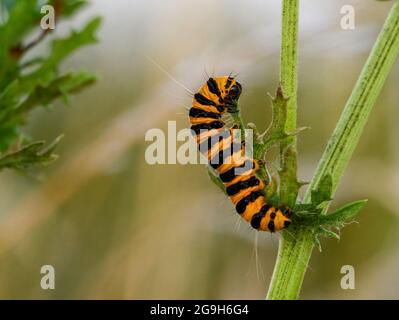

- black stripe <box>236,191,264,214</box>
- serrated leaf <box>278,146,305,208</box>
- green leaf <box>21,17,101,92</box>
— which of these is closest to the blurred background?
green leaf <box>21,17,101,92</box>

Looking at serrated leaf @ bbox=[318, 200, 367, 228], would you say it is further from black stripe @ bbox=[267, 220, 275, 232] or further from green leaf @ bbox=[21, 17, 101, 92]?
green leaf @ bbox=[21, 17, 101, 92]

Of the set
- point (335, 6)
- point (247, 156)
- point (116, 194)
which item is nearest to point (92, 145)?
point (116, 194)

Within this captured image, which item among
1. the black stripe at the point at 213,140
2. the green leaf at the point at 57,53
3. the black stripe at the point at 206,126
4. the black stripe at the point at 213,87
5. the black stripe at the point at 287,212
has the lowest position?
the black stripe at the point at 287,212

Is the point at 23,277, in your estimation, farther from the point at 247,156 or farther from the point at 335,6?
the point at 247,156

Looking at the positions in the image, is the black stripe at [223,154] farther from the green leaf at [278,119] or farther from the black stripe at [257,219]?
the green leaf at [278,119]

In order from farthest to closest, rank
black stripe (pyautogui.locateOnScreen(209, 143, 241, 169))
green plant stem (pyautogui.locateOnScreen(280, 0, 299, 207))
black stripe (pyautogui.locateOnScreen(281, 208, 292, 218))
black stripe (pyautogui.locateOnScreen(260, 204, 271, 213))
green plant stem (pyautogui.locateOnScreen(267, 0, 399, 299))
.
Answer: black stripe (pyautogui.locateOnScreen(209, 143, 241, 169))
black stripe (pyautogui.locateOnScreen(260, 204, 271, 213))
black stripe (pyautogui.locateOnScreen(281, 208, 292, 218))
green plant stem (pyautogui.locateOnScreen(267, 0, 399, 299))
green plant stem (pyautogui.locateOnScreen(280, 0, 299, 207))

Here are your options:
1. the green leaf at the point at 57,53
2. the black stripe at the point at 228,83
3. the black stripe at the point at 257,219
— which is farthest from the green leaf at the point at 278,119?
the green leaf at the point at 57,53

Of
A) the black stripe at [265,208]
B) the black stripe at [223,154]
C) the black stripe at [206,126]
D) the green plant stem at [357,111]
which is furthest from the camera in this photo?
the black stripe at [206,126]

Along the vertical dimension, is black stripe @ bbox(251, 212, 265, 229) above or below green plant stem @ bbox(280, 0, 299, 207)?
below
